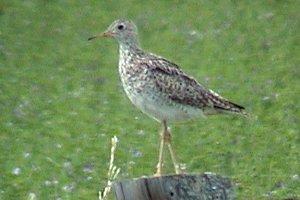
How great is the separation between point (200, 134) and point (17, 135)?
277 cm

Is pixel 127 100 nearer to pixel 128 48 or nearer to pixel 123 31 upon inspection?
pixel 123 31

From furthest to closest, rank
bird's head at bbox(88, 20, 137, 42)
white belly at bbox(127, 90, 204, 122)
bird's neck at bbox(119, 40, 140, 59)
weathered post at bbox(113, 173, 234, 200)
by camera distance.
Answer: bird's head at bbox(88, 20, 137, 42) → bird's neck at bbox(119, 40, 140, 59) → white belly at bbox(127, 90, 204, 122) → weathered post at bbox(113, 173, 234, 200)

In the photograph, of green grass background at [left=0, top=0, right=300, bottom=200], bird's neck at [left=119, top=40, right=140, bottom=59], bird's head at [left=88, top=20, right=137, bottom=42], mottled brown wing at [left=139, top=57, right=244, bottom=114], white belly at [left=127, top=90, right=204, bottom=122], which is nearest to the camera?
white belly at [left=127, top=90, right=204, bottom=122]

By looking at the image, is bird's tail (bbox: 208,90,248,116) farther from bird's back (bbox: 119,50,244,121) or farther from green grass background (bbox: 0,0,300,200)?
green grass background (bbox: 0,0,300,200)

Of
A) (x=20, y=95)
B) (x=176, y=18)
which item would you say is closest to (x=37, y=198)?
(x=20, y=95)

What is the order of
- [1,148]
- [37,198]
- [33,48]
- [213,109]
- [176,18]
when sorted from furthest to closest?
[176,18]
[33,48]
[1,148]
[37,198]
[213,109]

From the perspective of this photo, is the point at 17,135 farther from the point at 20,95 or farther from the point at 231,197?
the point at 231,197

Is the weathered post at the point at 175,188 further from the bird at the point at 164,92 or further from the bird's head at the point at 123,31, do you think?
the bird's head at the point at 123,31

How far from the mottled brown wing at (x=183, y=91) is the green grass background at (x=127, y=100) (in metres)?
2.07

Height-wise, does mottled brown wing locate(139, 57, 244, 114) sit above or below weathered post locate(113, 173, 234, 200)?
above

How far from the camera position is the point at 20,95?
18.8 meters

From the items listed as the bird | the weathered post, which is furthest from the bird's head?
the weathered post

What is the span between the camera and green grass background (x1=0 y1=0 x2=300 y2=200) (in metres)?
13.9

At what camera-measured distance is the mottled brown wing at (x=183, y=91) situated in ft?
31.7
